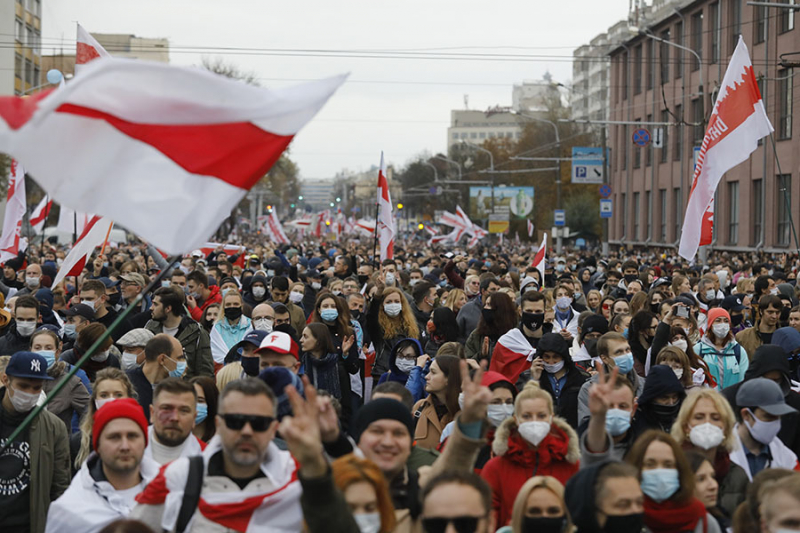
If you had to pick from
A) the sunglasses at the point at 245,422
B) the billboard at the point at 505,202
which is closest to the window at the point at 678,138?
the billboard at the point at 505,202

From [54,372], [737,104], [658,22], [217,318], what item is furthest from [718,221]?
[54,372]

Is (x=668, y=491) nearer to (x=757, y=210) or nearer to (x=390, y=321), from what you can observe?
(x=390, y=321)

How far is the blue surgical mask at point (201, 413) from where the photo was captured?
671 centimetres

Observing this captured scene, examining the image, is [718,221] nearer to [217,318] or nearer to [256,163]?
[217,318]

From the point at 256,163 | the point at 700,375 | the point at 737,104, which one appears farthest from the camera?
the point at 737,104

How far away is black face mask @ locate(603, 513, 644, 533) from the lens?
465cm

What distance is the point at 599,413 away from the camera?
5.28 meters

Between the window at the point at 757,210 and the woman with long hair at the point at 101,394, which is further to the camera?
the window at the point at 757,210

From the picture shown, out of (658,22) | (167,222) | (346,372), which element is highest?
(658,22)

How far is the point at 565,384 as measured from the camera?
27.4 feet

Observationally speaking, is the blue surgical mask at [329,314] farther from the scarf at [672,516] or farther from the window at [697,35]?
the window at [697,35]

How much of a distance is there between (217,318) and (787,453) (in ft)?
20.8

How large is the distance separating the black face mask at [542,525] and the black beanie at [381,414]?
631mm

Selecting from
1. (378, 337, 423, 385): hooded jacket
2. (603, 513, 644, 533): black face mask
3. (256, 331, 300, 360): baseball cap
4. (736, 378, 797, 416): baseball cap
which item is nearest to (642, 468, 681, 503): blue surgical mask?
(603, 513, 644, 533): black face mask
